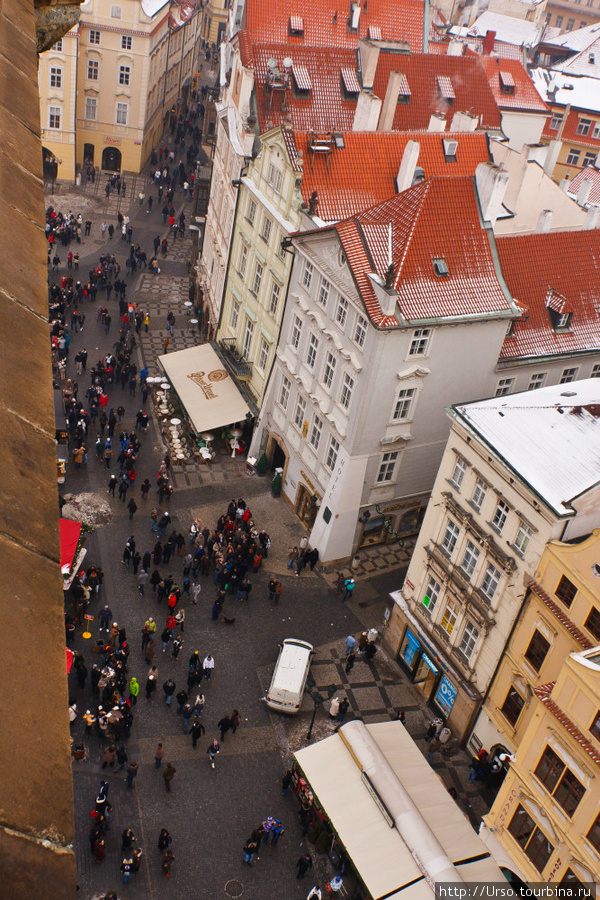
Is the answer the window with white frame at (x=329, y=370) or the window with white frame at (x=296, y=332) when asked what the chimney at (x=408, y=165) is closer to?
the window with white frame at (x=296, y=332)

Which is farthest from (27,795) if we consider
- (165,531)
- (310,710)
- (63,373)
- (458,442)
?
(63,373)

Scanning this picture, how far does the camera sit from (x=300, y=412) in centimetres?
4712

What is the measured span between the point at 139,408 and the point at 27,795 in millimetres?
53467

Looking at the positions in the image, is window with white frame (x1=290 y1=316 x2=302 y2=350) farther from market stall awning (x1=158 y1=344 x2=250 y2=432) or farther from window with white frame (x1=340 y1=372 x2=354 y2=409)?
market stall awning (x1=158 y1=344 x2=250 y2=432)

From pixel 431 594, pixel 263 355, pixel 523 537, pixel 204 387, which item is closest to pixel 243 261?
pixel 263 355

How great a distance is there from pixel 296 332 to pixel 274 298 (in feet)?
11.7

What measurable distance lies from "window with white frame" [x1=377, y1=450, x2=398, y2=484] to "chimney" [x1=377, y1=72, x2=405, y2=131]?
2144 centimetres

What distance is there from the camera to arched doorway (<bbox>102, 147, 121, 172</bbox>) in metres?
87.1

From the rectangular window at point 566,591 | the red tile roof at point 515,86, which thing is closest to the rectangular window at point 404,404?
the rectangular window at point 566,591

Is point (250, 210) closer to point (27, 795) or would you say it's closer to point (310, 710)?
point (310, 710)

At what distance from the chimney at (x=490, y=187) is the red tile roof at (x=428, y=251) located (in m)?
0.55

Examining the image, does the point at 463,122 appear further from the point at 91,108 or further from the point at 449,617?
the point at 91,108

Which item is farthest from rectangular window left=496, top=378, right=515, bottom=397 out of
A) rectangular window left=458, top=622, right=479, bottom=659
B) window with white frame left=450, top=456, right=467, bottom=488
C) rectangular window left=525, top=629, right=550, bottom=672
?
rectangular window left=525, top=629, right=550, bottom=672

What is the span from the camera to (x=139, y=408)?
55438 millimetres
